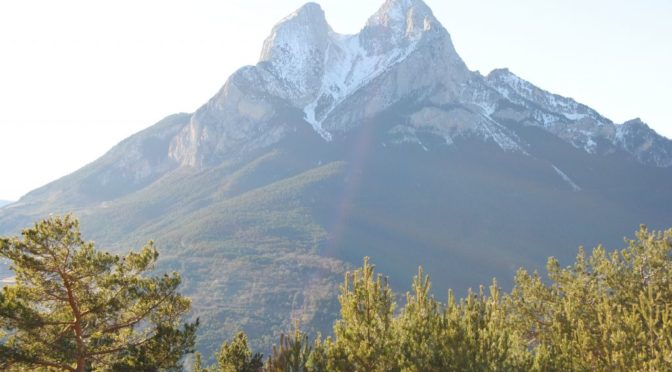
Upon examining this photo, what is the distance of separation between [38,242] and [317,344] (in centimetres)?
1130

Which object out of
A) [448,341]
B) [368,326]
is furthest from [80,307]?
[448,341]

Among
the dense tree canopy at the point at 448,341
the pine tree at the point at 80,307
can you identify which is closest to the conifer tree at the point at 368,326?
the dense tree canopy at the point at 448,341

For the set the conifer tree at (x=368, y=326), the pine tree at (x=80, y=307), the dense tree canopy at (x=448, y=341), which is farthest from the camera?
the pine tree at (x=80, y=307)

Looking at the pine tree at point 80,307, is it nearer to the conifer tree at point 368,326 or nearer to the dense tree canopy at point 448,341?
the dense tree canopy at point 448,341

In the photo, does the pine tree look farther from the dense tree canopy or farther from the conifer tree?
the conifer tree

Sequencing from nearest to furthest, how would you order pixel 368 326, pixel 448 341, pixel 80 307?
pixel 448 341 < pixel 368 326 < pixel 80 307

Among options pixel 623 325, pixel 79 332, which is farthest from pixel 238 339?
pixel 623 325

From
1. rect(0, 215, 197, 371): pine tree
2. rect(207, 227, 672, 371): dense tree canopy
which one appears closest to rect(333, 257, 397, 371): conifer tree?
rect(207, 227, 672, 371): dense tree canopy

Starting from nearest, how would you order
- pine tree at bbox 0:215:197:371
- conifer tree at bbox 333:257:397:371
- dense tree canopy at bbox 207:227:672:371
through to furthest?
1. dense tree canopy at bbox 207:227:672:371
2. conifer tree at bbox 333:257:397:371
3. pine tree at bbox 0:215:197:371

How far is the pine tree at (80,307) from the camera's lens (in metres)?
20.4

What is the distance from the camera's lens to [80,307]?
22.3 metres

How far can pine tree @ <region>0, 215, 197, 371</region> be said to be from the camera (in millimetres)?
20406

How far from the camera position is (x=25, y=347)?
21.1 meters

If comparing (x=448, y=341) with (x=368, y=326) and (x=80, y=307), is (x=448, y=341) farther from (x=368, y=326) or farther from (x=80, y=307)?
(x=80, y=307)
